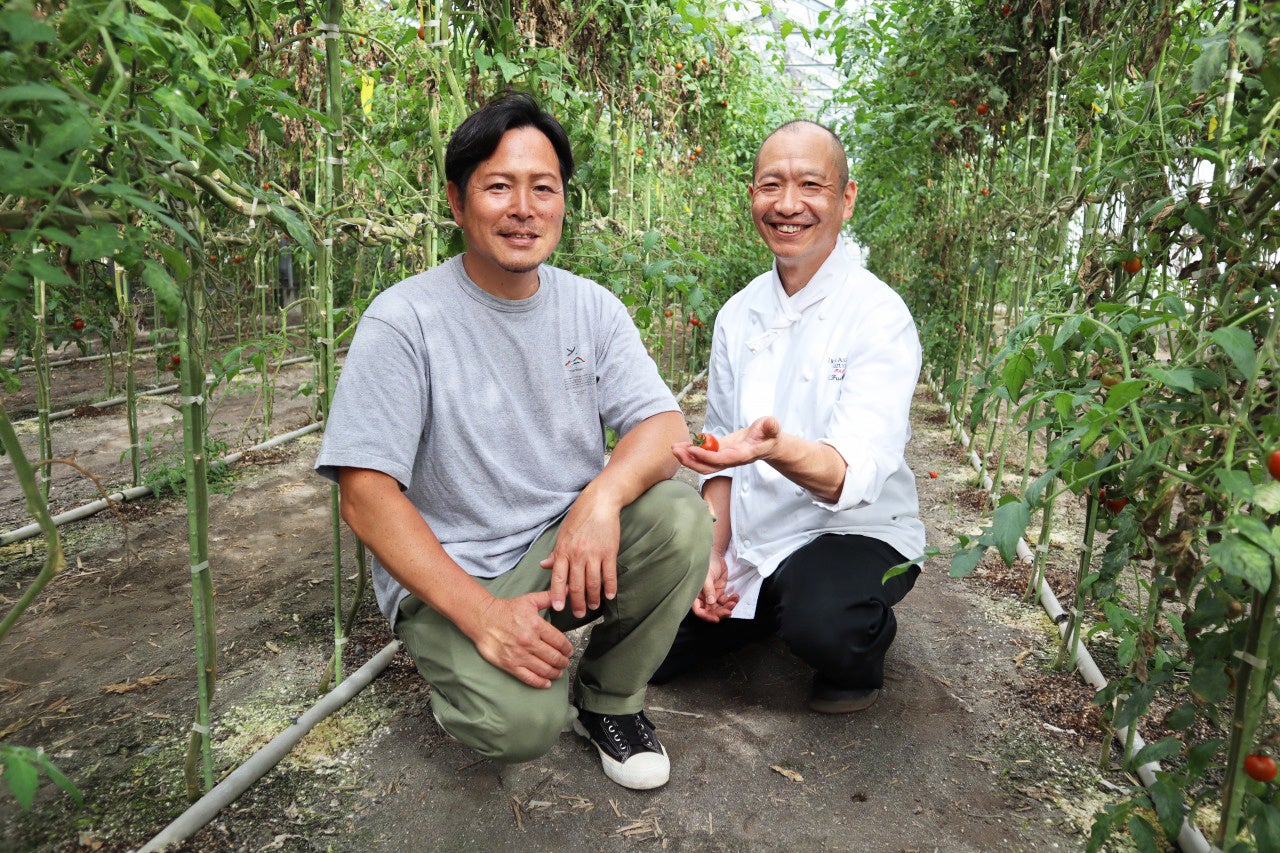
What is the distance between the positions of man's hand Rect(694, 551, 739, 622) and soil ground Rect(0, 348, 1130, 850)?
202 mm

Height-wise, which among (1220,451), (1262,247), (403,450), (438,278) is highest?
(1262,247)

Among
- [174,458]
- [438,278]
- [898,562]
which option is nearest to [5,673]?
[438,278]

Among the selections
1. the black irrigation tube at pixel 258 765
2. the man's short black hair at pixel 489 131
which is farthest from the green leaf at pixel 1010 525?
the black irrigation tube at pixel 258 765

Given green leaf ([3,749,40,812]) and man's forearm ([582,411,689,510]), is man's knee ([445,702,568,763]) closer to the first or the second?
man's forearm ([582,411,689,510])

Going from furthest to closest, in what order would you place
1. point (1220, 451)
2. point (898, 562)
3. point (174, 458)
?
point (174, 458) < point (898, 562) < point (1220, 451)

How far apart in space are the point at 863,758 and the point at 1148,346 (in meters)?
0.99

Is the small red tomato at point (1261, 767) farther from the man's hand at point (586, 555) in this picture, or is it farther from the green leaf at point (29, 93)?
the green leaf at point (29, 93)

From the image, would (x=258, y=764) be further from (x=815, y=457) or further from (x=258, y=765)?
(x=815, y=457)

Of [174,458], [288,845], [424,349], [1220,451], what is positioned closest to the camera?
[1220,451]

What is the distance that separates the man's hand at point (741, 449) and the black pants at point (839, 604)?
1.33ft

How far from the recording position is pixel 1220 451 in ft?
4.13

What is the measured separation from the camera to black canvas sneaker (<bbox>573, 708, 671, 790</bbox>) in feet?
5.59

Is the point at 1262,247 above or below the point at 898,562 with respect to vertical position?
above

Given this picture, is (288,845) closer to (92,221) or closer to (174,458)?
(92,221)
